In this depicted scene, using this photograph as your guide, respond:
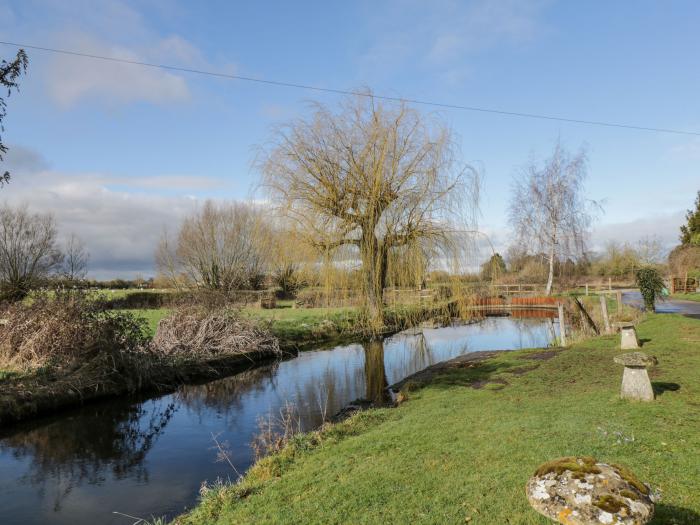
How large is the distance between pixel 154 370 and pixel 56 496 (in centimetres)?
767

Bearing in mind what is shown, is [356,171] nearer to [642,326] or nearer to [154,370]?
[154,370]

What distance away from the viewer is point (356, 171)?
54.9 ft

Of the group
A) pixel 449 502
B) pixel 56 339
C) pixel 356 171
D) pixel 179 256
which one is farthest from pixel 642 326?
A: pixel 179 256

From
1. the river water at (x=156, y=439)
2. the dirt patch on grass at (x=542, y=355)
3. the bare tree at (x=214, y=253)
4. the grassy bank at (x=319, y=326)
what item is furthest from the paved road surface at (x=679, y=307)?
the bare tree at (x=214, y=253)

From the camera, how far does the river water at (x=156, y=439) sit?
6980 mm

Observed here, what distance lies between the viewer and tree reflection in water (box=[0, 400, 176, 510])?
26.1ft

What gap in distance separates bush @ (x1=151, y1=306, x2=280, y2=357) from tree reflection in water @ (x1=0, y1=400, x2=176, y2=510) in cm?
438

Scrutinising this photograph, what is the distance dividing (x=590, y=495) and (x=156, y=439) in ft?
31.1

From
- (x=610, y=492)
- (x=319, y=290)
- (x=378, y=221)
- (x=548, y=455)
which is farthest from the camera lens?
(x=319, y=290)

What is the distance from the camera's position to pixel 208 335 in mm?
18031

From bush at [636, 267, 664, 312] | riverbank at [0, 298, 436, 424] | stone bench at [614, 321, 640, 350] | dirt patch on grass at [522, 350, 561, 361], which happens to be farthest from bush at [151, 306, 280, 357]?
bush at [636, 267, 664, 312]

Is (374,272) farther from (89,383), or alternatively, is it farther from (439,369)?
(89,383)

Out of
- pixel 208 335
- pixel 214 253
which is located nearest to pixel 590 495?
pixel 208 335

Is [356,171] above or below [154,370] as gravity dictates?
above
